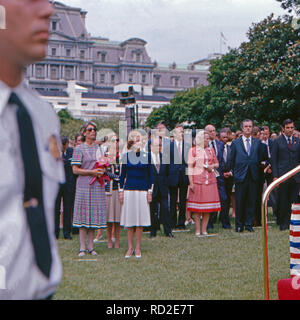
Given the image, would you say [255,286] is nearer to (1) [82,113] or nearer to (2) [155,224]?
(2) [155,224]

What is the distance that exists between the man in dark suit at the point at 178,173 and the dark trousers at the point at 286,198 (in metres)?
1.85

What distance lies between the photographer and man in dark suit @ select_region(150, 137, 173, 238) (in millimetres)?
9500

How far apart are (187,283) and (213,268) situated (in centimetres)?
88

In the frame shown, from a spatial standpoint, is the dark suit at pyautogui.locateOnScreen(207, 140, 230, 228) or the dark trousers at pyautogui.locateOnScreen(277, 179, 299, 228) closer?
the dark trousers at pyautogui.locateOnScreen(277, 179, 299, 228)

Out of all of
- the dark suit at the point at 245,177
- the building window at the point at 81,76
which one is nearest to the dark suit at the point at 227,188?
the dark suit at the point at 245,177

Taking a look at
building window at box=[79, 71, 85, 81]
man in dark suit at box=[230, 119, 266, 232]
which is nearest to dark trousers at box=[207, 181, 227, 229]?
man in dark suit at box=[230, 119, 266, 232]

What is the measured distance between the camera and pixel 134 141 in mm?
7680

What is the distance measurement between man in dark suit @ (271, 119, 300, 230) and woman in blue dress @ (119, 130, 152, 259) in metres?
2.83

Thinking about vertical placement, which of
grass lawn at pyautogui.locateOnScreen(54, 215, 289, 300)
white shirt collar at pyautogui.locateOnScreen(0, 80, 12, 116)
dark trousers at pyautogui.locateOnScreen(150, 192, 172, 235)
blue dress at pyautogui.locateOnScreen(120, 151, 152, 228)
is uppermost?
white shirt collar at pyautogui.locateOnScreen(0, 80, 12, 116)

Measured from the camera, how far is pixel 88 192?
750cm

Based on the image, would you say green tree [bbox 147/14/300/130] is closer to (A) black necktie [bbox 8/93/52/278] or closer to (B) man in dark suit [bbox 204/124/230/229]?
(B) man in dark suit [bbox 204/124/230/229]

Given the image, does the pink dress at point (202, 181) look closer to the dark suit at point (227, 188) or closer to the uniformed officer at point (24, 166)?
the dark suit at point (227, 188)

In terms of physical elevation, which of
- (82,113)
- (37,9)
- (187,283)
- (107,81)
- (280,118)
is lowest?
(187,283)
